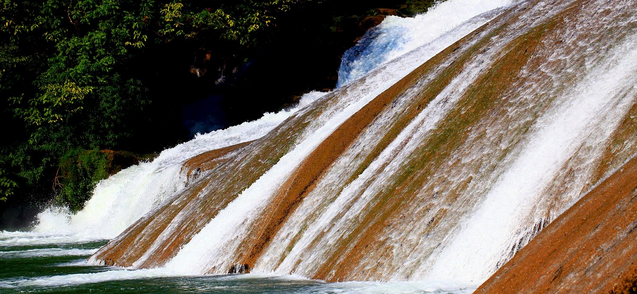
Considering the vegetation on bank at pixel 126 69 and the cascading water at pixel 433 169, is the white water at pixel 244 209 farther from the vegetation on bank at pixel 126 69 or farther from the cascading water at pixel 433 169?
the vegetation on bank at pixel 126 69

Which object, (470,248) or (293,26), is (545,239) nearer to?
(470,248)

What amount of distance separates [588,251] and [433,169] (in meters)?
3.76

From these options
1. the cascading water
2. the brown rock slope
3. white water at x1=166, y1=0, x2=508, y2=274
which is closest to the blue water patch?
white water at x1=166, y1=0, x2=508, y2=274

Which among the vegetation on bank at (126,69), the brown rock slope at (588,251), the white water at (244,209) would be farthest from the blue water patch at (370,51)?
the brown rock slope at (588,251)

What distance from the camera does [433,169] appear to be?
895cm

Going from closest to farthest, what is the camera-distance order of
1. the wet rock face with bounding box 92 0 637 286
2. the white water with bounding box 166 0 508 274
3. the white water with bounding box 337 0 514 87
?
the wet rock face with bounding box 92 0 637 286 → the white water with bounding box 166 0 508 274 → the white water with bounding box 337 0 514 87

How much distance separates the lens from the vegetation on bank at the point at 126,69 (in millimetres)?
A: 28516

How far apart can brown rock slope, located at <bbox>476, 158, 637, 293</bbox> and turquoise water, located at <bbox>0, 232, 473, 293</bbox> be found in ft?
3.34

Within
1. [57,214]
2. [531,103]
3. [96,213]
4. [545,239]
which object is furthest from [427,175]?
[57,214]

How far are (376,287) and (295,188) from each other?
4.06m

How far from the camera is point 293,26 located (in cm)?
3266

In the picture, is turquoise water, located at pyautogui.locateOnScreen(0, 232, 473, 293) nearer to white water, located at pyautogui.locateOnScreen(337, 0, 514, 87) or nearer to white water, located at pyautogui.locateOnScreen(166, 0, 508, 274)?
white water, located at pyautogui.locateOnScreen(166, 0, 508, 274)

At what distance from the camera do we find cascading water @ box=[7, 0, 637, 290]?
24.3ft

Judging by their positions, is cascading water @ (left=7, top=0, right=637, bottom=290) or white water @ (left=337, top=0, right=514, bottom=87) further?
white water @ (left=337, top=0, right=514, bottom=87)
